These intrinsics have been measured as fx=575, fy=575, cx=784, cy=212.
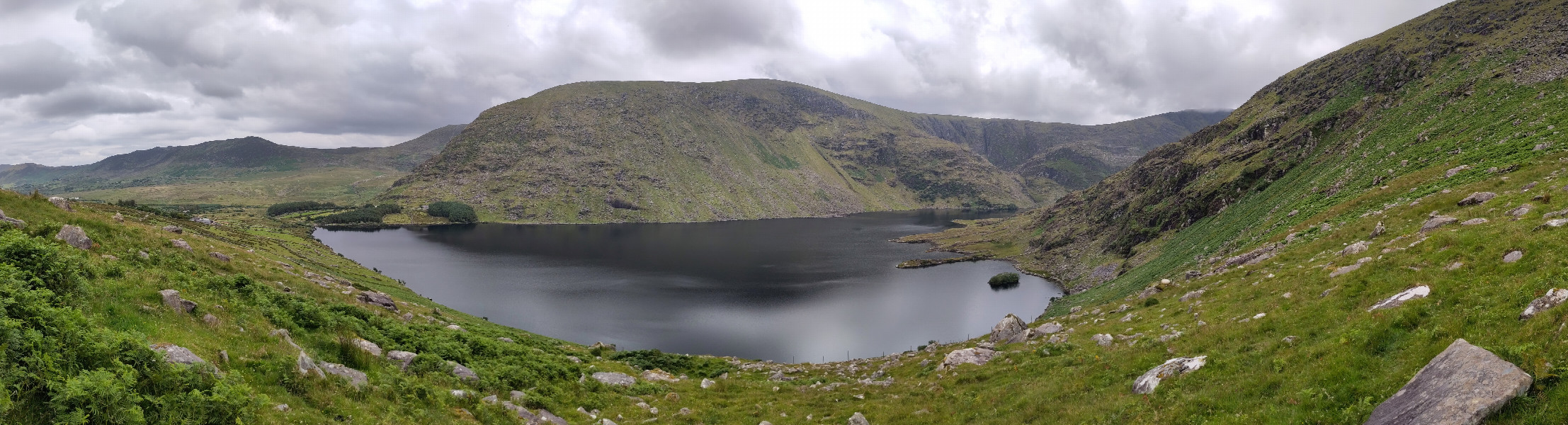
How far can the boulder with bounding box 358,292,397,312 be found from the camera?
126ft

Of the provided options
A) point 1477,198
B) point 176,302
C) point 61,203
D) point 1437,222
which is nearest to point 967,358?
point 1437,222

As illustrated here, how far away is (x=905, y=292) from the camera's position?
10881 centimetres

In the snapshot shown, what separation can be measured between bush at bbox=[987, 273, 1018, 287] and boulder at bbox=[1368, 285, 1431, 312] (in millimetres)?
98606

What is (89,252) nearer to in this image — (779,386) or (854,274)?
(779,386)

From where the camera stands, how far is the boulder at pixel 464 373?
71.9 feet

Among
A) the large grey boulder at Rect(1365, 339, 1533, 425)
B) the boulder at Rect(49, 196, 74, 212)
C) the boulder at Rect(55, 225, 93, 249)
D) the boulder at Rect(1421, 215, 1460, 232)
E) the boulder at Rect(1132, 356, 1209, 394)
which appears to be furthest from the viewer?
the boulder at Rect(49, 196, 74, 212)

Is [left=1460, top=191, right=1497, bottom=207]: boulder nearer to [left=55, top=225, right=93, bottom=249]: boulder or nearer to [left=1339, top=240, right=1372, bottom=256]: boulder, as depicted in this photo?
[left=1339, top=240, right=1372, bottom=256]: boulder

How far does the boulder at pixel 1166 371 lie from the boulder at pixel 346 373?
24.1m

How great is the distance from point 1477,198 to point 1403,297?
71.8ft

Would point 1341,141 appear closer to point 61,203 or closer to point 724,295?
point 724,295

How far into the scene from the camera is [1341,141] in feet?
242

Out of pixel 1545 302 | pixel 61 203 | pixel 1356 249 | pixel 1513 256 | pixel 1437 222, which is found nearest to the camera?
pixel 1545 302

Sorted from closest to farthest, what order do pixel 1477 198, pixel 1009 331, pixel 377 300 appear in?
pixel 1477 198 < pixel 1009 331 < pixel 377 300

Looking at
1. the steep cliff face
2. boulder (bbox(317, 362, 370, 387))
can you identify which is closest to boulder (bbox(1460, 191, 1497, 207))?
the steep cliff face
